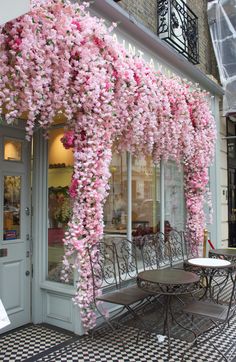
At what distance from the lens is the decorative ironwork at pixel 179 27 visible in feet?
23.1

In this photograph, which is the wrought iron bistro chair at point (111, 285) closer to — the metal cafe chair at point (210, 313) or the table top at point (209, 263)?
the metal cafe chair at point (210, 313)

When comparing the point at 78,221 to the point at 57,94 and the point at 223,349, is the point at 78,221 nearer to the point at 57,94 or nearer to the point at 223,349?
the point at 57,94

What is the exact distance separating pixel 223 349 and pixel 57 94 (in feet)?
11.7

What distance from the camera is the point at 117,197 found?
584cm

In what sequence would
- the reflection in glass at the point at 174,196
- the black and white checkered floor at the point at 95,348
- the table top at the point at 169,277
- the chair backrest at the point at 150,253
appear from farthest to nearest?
the reflection in glass at the point at 174,196 → the chair backrest at the point at 150,253 → the table top at the point at 169,277 → the black and white checkered floor at the point at 95,348

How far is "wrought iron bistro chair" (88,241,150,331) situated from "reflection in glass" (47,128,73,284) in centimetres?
65

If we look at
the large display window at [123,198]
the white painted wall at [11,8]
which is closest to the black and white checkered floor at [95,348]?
the large display window at [123,198]

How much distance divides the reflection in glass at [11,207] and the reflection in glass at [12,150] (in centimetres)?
28

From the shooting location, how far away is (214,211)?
8.82m

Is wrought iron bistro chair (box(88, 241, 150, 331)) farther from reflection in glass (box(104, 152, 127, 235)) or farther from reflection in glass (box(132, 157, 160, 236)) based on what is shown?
reflection in glass (box(132, 157, 160, 236))

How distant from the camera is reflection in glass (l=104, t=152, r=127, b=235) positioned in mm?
5648

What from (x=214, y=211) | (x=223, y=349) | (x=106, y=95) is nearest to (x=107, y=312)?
(x=223, y=349)

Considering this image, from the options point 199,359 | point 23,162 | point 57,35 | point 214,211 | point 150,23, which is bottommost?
point 199,359

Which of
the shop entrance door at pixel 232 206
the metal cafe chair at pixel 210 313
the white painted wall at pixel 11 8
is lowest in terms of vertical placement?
the metal cafe chair at pixel 210 313
